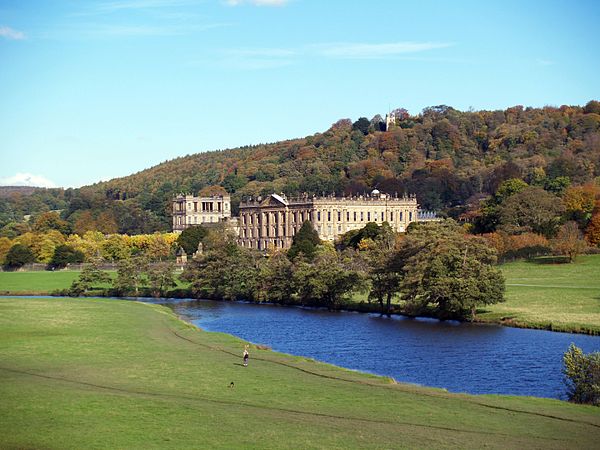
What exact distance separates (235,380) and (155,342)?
14.1m

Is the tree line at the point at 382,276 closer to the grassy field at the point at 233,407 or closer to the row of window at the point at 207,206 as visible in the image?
the grassy field at the point at 233,407

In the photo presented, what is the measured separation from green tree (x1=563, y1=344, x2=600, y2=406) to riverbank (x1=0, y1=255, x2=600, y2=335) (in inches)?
732

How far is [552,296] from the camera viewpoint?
234 ft

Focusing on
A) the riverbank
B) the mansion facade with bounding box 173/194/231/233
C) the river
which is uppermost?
the mansion facade with bounding box 173/194/231/233

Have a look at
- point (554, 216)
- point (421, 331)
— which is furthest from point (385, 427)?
point (554, 216)

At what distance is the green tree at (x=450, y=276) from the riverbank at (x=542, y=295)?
1.49 metres

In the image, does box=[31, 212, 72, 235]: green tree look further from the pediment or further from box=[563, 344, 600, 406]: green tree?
box=[563, 344, 600, 406]: green tree

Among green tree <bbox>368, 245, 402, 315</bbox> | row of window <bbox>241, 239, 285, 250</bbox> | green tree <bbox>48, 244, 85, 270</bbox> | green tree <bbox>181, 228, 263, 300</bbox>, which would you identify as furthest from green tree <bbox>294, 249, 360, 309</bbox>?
green tree <bbox>48, 244, 85, 270</bbox>

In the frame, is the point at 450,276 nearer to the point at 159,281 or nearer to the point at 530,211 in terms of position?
the point at 159,281

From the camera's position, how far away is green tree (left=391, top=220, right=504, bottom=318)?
65.4 metres

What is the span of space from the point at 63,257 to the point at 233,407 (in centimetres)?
10168

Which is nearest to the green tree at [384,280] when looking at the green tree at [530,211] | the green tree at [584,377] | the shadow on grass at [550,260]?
the shadow on grass at [550,260]

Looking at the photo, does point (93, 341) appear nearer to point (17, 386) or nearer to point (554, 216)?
point (17, 386)

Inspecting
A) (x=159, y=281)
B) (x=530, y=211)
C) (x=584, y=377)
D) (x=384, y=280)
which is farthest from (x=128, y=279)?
(x=584, y=377)
